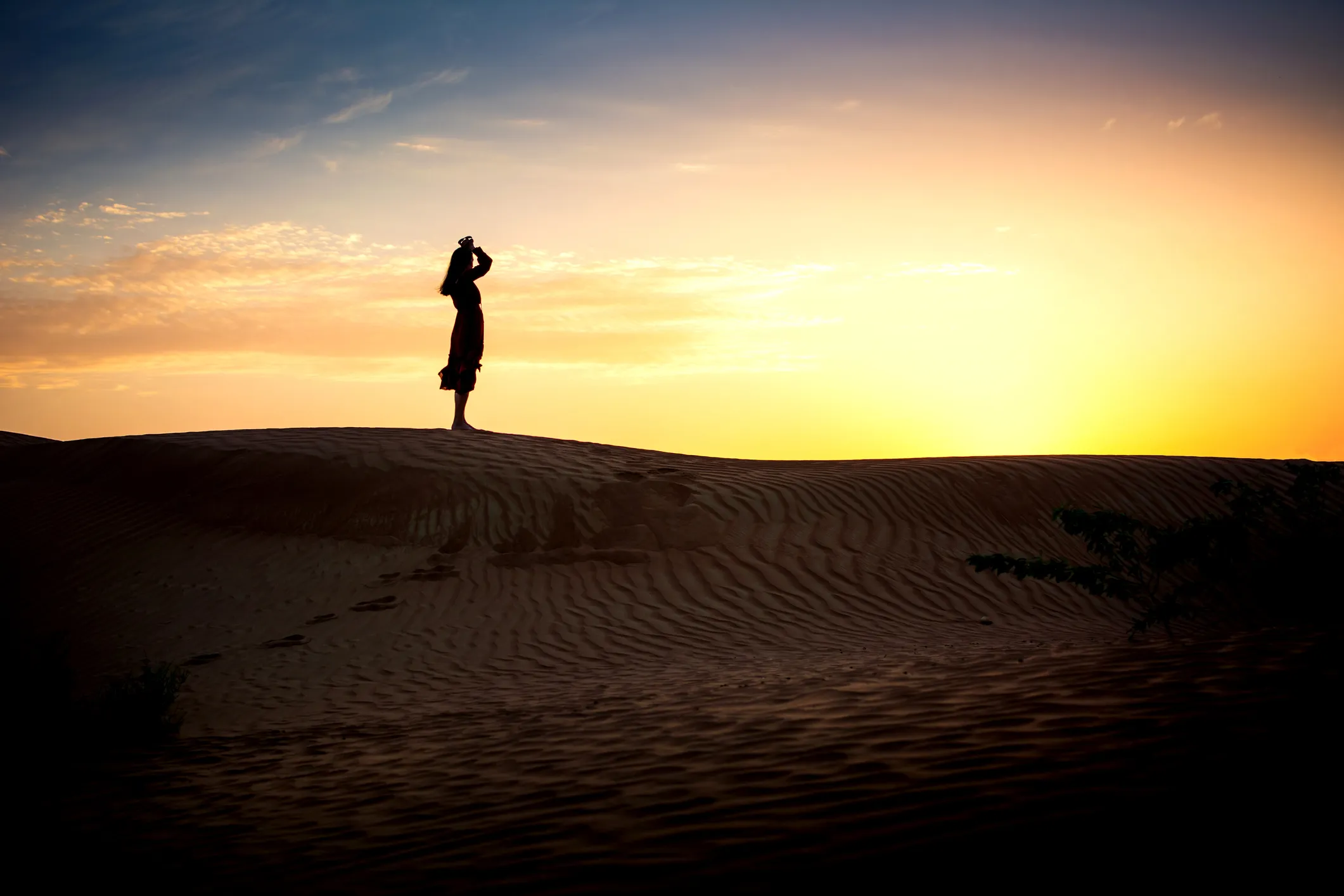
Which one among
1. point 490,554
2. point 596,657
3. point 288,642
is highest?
point 490,554

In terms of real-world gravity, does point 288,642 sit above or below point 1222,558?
below

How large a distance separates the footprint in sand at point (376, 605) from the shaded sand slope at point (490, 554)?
0.06 metres

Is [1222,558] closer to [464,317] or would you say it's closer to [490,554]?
[490,554]

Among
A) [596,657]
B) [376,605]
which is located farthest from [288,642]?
[596,657]

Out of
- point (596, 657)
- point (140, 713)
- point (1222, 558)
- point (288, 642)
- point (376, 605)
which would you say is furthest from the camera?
point (376, 605)

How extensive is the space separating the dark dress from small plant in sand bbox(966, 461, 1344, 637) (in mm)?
9750

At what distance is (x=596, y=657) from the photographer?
9.11 meters

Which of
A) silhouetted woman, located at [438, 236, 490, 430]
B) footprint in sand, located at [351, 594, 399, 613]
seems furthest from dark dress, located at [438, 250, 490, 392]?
footprint in sand, located at [351, 594, 399, 613]

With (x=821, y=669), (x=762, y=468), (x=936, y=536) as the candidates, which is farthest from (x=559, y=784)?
(x=762, y=468)

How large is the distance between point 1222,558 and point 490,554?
8.51 m

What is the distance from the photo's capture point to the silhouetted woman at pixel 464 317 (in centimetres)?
1631

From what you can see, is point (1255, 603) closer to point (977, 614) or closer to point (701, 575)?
point (977, 614)

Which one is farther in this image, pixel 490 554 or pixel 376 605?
pixel 490 554

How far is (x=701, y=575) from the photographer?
11562mm
